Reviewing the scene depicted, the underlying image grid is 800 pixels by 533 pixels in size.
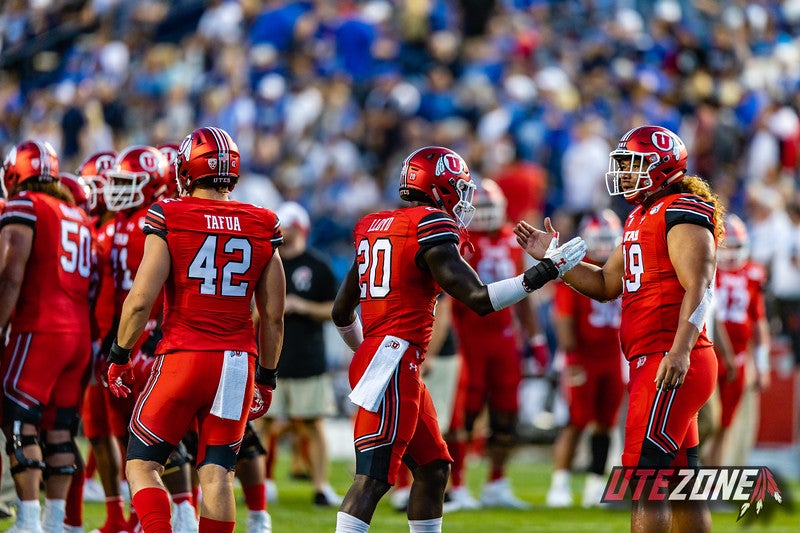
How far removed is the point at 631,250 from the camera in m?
7.29

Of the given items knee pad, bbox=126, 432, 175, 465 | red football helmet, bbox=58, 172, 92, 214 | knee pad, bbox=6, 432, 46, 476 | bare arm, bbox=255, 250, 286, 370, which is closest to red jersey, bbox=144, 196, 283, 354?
bare arm, bbox=255, 250, 286, 370

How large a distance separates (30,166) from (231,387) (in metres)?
2.44

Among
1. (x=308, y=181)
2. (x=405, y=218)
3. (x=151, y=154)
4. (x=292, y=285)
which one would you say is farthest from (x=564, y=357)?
(x=308, y=181)

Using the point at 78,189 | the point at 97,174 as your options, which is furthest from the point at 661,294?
the point at 97,174

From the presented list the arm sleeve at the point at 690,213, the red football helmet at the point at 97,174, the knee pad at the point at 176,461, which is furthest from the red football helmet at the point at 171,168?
the arm sleeve at the point at 690,213

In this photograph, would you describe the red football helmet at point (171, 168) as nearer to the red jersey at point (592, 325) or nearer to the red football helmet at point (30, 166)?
the red football helmet at point (30, 166)

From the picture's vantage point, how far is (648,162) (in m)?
7.34

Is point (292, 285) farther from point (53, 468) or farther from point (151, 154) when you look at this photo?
point (53, 468)

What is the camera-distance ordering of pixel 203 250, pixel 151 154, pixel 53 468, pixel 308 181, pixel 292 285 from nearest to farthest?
pixel 203 250, pixel 53 468, pixel 151 154, pixel 292 285, pixel 308 181

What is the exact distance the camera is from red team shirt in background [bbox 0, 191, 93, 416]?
27.2ft

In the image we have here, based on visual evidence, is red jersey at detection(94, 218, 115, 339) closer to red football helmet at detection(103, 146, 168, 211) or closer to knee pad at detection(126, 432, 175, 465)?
red football helmet at detection(103, 146, 168, 211)

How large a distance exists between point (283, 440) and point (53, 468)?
349 inches

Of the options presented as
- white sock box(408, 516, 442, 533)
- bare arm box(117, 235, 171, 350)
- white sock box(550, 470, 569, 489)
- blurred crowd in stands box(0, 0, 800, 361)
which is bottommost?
white sock box(408, 516, 442, 533)

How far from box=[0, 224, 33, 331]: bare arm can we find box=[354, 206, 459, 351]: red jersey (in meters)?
2.29
